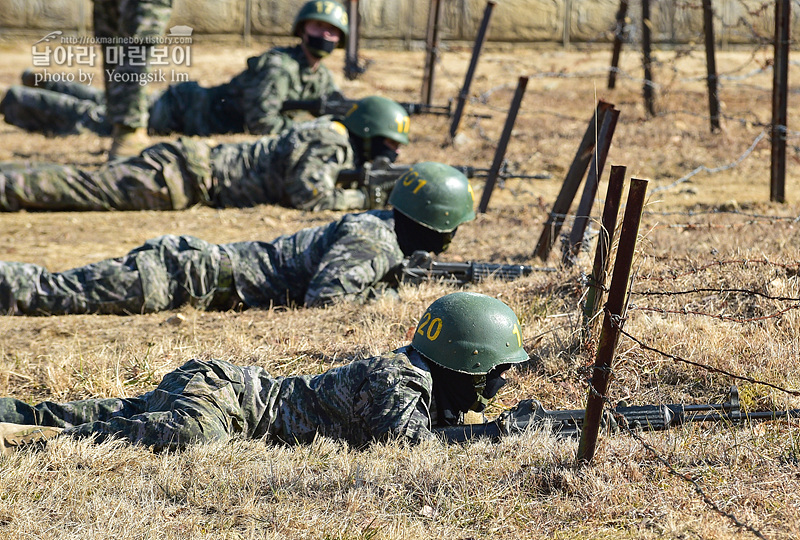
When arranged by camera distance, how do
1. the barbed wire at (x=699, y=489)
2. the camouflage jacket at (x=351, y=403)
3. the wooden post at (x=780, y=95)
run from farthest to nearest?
the wooden post at (x=780, y=95)
the camouflage jacket at (x=351, y=403)
the barbed wire at (x=699, y=489)

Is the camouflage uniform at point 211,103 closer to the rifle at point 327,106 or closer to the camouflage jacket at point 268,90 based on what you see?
the camouflage jacket at point 268,90

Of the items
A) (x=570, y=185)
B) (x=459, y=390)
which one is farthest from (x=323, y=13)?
(x=459, y=390)

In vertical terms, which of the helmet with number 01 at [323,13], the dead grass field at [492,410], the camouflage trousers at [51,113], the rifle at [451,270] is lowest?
the dead grass field at [492,410]

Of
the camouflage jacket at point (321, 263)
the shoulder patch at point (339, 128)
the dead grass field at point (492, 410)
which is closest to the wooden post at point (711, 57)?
the dead grass field at point (492, 410)

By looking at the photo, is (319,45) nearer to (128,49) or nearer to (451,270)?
(128,49)

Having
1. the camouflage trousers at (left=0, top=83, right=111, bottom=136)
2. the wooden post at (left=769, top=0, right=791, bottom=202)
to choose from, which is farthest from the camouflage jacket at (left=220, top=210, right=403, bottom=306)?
the camouflage trousers at (left=0, top=83, right=111, bottom=136)

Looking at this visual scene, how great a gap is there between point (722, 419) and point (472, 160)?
6.93m

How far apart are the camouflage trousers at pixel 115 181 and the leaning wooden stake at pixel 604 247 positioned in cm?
486

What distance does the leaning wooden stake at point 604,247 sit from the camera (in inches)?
128

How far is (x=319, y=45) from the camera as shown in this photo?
1079 centimetres

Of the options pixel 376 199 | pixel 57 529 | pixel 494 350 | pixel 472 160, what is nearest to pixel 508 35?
pixel 472 160

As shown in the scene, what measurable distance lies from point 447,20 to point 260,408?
16.3 meters

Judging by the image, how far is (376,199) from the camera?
27.8 ft

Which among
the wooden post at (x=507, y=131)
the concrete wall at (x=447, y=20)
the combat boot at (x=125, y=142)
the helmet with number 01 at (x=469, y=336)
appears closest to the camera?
the helmet with number 01 at (x=469, y=336)
